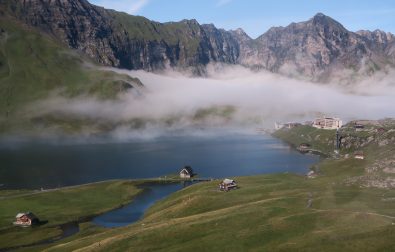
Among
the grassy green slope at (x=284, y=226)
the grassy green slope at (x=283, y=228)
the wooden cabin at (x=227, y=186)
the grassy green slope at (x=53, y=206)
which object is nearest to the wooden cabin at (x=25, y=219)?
the grassy green slope at (x=53, y=206)

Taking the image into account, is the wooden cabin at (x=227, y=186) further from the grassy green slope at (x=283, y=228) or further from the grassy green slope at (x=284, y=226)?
the grassy green slope at (x=283, y=228)

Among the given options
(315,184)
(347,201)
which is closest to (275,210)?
(347,201)

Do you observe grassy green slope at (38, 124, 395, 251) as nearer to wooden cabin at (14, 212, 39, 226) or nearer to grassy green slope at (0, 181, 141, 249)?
grassy green slope at (0, 181, 141, 249)

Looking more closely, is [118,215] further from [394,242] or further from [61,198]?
[394,242]

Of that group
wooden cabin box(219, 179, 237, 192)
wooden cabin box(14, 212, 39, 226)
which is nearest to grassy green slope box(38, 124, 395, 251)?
wooden cabin box(219, 179, 237, 192)

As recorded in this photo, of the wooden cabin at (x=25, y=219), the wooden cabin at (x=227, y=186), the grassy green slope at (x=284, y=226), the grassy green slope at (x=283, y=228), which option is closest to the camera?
the grassy green slope at (x=283, y=228)

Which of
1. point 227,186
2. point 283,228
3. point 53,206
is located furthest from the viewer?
point 53,206

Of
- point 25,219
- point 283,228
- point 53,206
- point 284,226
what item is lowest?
point 53,206

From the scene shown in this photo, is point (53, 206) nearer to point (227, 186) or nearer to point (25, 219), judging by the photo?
point (25, 219)

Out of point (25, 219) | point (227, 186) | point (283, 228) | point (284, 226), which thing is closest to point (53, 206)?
point (25, 219)

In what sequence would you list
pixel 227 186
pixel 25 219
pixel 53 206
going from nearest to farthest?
1. pixel 25 219
2. pixel 227 186
3. pixel 53 206

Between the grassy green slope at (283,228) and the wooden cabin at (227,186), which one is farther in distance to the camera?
the wooden cabin at (227,186)

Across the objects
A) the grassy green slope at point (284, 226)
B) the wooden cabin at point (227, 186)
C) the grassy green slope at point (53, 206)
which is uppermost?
the grassy green slope at point (284, 226)
